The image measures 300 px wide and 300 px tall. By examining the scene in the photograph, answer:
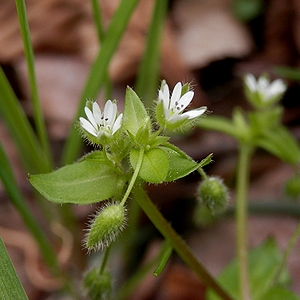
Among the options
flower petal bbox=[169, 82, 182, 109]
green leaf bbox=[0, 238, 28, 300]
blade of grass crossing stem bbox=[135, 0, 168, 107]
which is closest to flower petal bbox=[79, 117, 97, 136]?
flower petal bbox=[169, 82, 182, 109]

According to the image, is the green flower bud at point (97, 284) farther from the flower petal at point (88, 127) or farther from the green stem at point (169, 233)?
the flower petal at point (88, 127)

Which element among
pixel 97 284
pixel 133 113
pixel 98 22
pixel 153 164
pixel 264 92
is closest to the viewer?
pixel 153 164

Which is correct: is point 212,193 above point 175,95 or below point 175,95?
below

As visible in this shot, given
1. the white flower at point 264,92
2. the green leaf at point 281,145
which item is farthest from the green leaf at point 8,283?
the white flower at point 264,92

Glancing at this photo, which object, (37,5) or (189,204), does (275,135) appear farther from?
(37,5)

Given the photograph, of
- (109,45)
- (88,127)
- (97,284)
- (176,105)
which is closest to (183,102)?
(176,105)

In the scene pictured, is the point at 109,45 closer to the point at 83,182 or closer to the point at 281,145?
the point at 83,182
